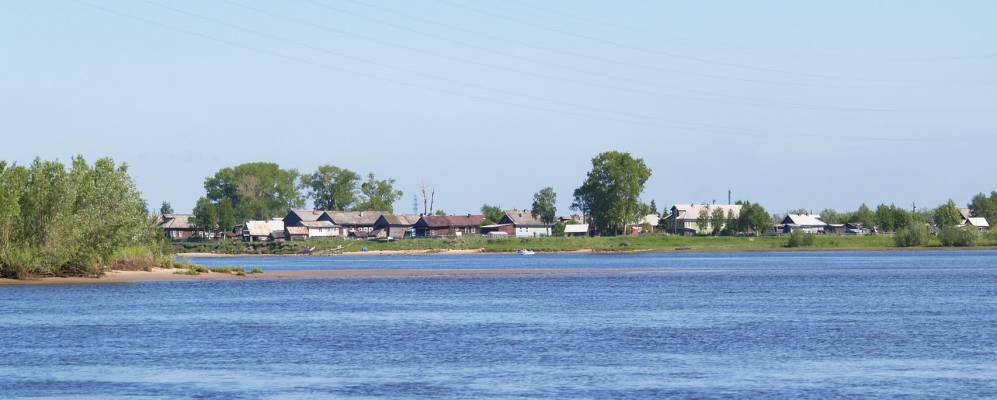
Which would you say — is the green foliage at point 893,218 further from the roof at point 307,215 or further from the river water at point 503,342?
the river water at point 503,342

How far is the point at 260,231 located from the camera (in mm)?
190375

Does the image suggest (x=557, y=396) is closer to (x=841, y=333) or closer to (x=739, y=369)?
(x=739, y=369)

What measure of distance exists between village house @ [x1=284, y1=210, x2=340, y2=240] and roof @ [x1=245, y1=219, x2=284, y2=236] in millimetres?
1801

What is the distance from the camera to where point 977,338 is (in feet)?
129

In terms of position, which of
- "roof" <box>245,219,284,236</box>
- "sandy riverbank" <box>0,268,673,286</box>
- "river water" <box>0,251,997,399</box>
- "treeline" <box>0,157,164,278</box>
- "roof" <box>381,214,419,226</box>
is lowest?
"river water" <box>0,251,997,399</box>

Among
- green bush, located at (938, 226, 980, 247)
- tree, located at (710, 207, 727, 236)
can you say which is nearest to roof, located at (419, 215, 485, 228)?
tree, located at (710, 207, 727, 236)

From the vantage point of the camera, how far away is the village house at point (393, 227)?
194125mm

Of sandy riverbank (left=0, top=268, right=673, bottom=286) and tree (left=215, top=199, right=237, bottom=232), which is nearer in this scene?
sandy riverbank (left=0, top=268, right=673, bottom=286)

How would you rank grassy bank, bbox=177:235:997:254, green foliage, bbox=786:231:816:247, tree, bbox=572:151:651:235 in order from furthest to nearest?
tree, bbox=572:151:651:235 → grassy bank, bbox=177:235:997:254 → green foliage, bbox=786:231:816:247

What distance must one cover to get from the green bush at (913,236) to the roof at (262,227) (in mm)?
90620

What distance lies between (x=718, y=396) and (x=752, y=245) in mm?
134110

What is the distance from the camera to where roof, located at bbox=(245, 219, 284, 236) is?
620ft

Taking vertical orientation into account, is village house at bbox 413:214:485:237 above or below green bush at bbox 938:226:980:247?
above

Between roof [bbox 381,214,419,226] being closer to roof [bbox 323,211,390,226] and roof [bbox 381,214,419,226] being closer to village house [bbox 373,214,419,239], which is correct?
village house [bbox 373,214,419,239]
